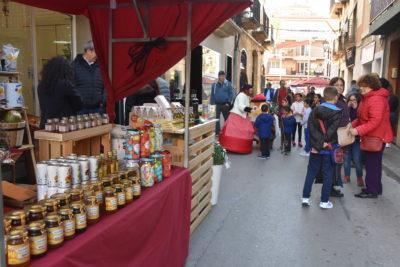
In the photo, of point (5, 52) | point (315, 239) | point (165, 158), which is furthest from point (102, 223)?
point (5, 52)

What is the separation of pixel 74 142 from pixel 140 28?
5.02 feet

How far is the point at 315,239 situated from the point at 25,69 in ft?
17.9

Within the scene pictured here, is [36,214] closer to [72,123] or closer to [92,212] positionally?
[92,212]

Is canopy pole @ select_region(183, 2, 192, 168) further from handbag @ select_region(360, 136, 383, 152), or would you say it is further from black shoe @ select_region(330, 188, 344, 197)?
black shoe @ select_region(330, 188, 344, 197)

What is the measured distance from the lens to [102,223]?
2.18 m

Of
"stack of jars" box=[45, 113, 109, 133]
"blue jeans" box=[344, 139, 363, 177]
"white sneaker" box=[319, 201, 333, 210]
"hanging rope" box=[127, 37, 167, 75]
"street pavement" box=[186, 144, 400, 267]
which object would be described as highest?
"hanging rope" box=[127, 37, 167, 75]

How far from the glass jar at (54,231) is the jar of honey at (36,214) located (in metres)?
0.04

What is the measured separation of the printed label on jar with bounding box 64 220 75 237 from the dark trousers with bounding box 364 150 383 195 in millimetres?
4836

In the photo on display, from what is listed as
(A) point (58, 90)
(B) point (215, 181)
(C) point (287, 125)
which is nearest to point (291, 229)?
(B) point (215, 181)

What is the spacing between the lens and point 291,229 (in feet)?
15.4

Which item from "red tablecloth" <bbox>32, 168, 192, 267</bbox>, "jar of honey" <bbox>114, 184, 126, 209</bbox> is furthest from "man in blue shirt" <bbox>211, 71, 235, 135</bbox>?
"jar of honey" <bbox>114, 184, 126, 209</bbox>

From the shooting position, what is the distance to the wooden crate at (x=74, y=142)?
2.90 m

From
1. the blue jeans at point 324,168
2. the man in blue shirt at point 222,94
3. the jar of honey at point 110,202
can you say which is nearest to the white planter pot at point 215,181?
the blue jeans at point 324,168

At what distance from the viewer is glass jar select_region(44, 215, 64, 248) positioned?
72.2 inches
